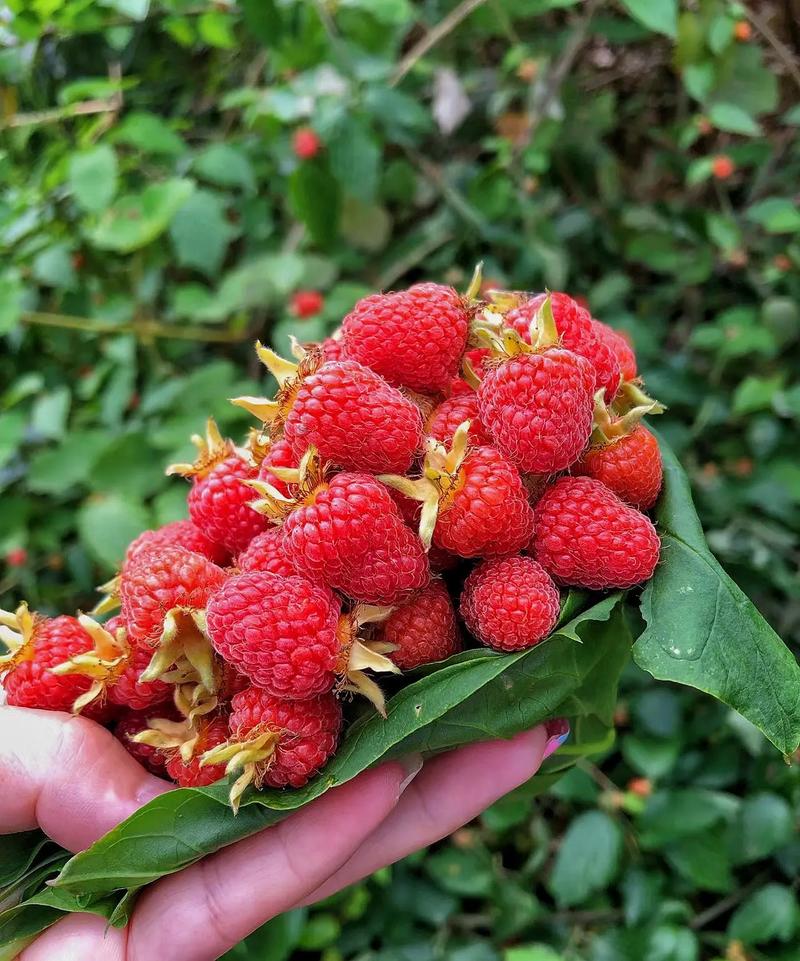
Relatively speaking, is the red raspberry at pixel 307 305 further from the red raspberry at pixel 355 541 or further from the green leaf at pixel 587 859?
the green leaf at pixel 587 859

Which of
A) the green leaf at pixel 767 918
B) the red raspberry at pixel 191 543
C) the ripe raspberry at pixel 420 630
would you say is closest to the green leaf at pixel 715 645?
the ripe raspberry at pixel 420 630

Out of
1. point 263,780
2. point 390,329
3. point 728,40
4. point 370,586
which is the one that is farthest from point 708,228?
point 263,780

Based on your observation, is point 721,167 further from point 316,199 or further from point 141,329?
point 141,329

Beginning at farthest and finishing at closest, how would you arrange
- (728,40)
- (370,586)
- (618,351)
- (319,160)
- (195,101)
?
(195,101) → (319,160) → (728,40) → (618,351) → (370,586)

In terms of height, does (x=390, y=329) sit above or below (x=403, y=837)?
above

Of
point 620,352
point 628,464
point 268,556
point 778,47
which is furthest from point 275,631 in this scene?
point 778,47

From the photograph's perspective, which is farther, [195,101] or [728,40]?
[195,101]

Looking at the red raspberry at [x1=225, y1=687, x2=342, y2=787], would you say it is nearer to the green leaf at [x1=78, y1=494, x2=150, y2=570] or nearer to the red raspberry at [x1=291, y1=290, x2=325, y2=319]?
the green leaf at [x1=78, y1=494, x2=150, y2=570]

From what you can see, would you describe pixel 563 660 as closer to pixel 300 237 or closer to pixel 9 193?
pixel 300 237
